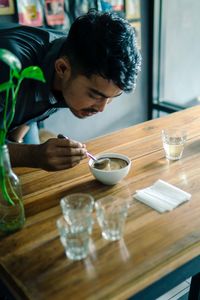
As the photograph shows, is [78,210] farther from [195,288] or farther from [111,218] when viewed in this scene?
[195,288]

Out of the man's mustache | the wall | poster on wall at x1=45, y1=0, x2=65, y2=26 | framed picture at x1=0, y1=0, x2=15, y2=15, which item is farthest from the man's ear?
the wall

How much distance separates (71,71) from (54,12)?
1539mm

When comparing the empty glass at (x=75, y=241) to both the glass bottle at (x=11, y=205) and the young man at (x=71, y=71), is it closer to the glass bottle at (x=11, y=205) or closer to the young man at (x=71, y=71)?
the glass bottle at (x=11, y=205)

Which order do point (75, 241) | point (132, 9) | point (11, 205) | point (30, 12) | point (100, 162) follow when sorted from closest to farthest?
1. point (75, 241)
2. point (11, 205)
3. point (100, 162)
4. point (30, 12)
5. point (132, 9)

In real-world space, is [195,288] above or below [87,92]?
below

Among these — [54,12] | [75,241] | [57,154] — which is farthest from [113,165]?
[54,12]

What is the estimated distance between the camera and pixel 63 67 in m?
1.35

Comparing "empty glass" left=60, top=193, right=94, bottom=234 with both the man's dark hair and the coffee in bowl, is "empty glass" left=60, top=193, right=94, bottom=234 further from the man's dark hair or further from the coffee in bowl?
the man's dark hair

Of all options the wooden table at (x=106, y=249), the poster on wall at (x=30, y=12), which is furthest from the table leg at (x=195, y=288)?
the poster on wall at (x=30, y=12)

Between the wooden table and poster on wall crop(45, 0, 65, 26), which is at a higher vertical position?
poster on wall crop(45, 0, 65, 26)

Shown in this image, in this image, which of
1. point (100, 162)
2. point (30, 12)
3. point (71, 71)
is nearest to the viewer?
point (100, 162)

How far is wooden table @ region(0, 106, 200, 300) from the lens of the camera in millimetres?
773

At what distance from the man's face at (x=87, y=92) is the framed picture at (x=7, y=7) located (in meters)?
1.29

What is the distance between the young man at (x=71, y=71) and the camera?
119 cm
